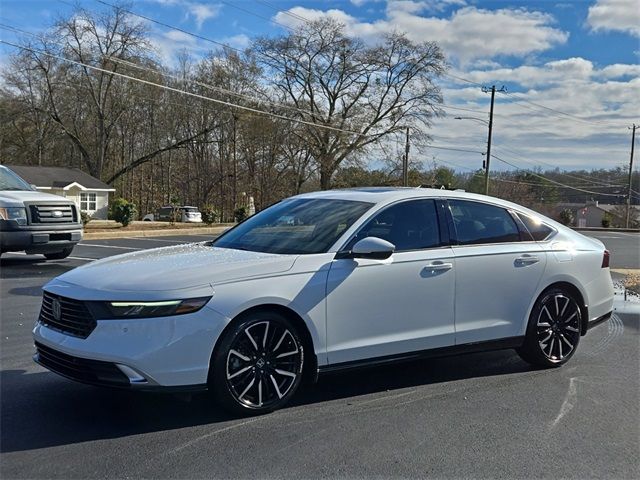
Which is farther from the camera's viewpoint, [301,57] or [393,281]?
[301,57]

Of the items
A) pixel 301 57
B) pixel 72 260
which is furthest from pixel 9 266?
pixel 301 57

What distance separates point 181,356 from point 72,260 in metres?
9.84

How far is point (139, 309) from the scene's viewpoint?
3760 millimetres

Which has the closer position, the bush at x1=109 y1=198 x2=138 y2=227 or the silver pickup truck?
the silver pickup truck

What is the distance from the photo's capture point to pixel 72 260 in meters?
12.6

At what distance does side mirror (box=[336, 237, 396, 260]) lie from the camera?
14.4 feet

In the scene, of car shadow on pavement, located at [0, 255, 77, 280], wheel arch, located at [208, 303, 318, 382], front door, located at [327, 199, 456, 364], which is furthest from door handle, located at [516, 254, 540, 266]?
car shadow on pavement, located at [0, 255, 77, 280]

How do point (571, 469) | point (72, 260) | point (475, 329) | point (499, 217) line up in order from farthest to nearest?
1. point (72, 260)
2. point (499, 217)
3. point (475, 329)
4. point (571, 469)

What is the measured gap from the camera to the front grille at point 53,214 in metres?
10.8

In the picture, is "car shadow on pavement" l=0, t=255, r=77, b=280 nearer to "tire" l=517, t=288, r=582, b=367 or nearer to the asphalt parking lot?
the asphalt parking lot

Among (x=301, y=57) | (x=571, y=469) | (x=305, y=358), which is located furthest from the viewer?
(x=301, y=57)

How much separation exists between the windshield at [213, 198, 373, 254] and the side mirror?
0.75 ft

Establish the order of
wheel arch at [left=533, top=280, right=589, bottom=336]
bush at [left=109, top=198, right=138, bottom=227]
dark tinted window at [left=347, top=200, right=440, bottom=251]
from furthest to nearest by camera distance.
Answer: bush at [left=109, top=198, right=138, bottom=227] < wheel arch at [left=533, top=280, right=589, bottom=336] < dark tinted window at [left=347, top=200, right=440, bottom=251]

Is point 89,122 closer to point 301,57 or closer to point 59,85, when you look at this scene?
point 59,85
